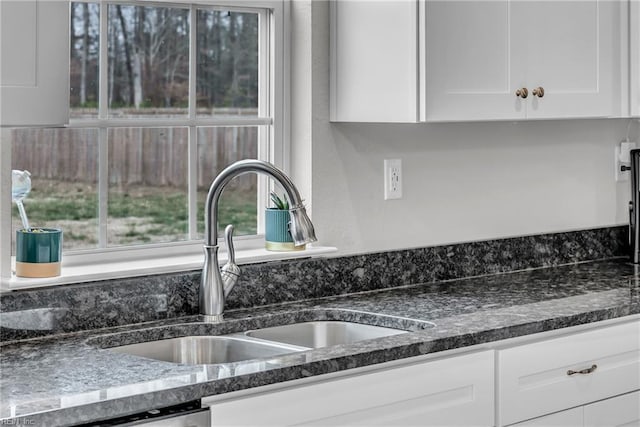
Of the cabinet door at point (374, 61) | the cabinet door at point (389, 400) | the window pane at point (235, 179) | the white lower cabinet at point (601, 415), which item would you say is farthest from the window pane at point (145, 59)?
the cabinet door at point (389, 400)

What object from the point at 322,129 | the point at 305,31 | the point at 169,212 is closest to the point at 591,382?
the point at 322,129

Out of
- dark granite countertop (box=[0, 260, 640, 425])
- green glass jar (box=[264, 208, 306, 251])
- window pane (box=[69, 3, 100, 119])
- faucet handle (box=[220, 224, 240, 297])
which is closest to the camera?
dark granite countertop (box=[0, 260, 640, 425])

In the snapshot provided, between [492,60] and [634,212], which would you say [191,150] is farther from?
[634,212]

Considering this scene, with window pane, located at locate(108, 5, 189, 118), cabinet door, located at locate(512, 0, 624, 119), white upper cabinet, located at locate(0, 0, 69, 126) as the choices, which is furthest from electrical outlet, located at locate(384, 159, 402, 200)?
window pane, located at locate(108, 5, 189, 118)

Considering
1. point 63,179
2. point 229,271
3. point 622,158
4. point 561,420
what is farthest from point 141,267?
point 63,179

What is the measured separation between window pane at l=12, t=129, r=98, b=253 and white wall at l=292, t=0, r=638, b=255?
2.73 m

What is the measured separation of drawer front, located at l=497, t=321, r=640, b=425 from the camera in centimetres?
251

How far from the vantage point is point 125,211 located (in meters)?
6.67

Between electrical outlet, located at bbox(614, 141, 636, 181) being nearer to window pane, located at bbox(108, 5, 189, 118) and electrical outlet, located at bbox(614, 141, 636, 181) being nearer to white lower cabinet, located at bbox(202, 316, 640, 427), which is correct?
white lower cabinet, located at bbox(202, 316, 640, 427)

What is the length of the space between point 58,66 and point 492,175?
6.08 feet

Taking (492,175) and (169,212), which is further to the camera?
(169,212)

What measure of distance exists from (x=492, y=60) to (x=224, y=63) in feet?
13.3

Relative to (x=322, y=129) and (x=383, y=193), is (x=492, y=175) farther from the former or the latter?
(x=322, y=129)

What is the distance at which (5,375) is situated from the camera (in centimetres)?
200
